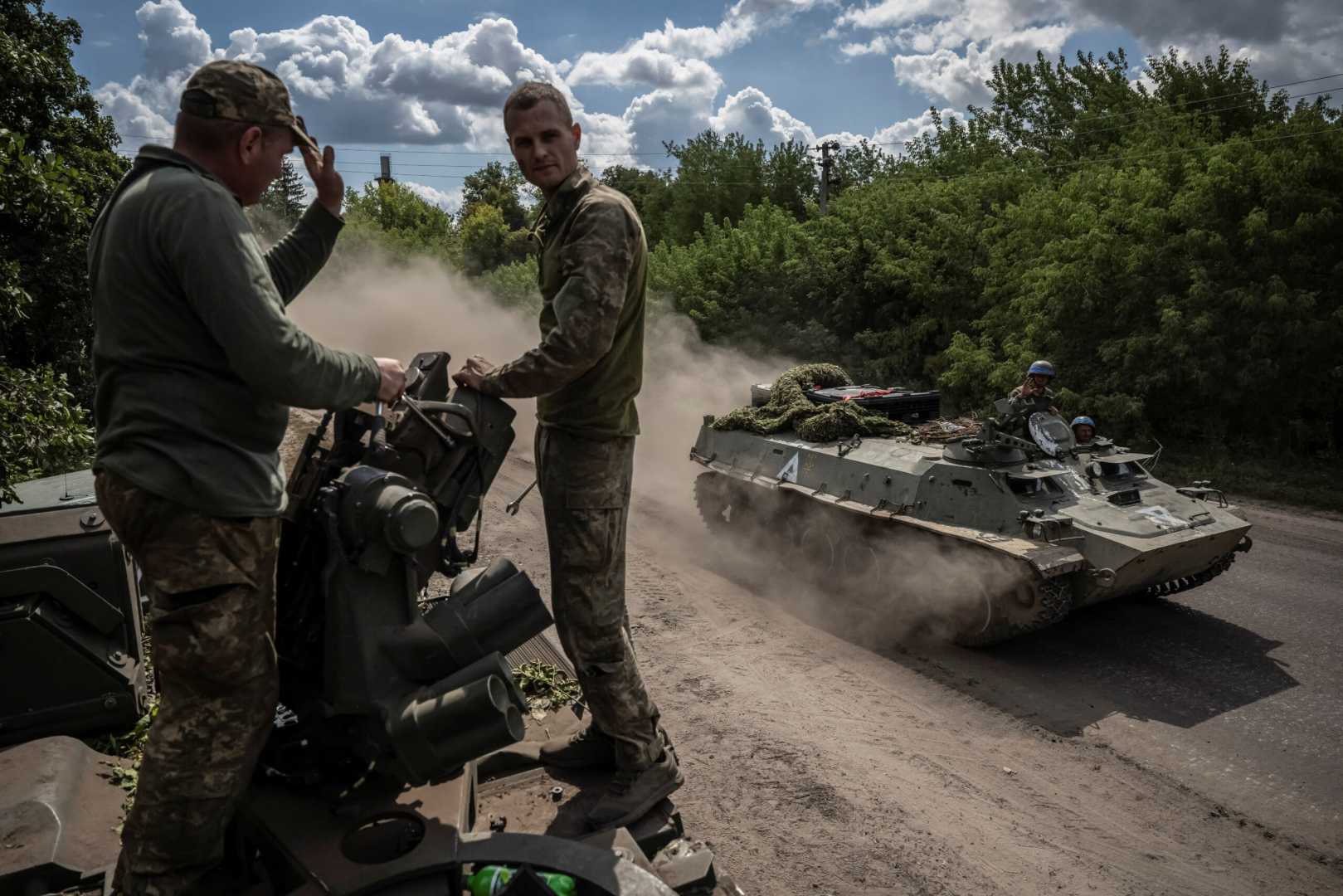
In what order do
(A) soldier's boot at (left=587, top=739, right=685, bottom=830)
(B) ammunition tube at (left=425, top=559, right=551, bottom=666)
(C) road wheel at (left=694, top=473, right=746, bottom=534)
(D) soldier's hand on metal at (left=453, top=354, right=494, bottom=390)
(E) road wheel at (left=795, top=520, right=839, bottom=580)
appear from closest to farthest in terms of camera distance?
(B) ammunition tube at (left=425, top=559, right=551, bottom=666) → (D) soldier's hand on metal at (left=453, top=354, right=494, bottom=390) → (A) soldier's boot at (left=587, top=739, right=685, bottom=830) → (E) road wheel at (left=795, top=520, right=839, bottom=580) → (C) road wheel at (left=694, top=473, right=746, bottom=534)

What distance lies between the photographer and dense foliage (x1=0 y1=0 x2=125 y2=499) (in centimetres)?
515

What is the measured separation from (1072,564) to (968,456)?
144cm

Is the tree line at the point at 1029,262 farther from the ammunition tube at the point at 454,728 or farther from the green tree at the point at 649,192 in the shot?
the green tree at the point at 649,192

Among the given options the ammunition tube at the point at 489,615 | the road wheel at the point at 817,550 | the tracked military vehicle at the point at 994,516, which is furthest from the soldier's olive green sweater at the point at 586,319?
the road wheel at the point at 817,550

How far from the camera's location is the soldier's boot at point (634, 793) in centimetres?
315

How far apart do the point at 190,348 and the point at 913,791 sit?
4.20 m

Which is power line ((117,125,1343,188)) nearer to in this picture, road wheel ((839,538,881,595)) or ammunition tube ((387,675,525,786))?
road wheel ((839,538,881,595))

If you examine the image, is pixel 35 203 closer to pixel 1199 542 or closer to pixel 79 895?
pixel 79 895

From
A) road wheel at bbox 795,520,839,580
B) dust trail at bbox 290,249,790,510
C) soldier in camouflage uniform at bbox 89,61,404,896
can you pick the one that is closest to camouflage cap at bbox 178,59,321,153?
soldier in camouflage uniform at bbox 89,61,404,896

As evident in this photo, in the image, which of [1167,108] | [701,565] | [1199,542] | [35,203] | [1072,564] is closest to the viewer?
[35,203]

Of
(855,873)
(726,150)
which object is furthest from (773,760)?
(726,150)

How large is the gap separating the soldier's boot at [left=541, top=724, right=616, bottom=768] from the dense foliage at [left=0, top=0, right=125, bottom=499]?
119 inches

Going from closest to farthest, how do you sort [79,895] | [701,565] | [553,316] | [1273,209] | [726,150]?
[79,895]
[553,316]
[701,565]
[1273,209]
[726,150]

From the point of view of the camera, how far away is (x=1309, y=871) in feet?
14.9
